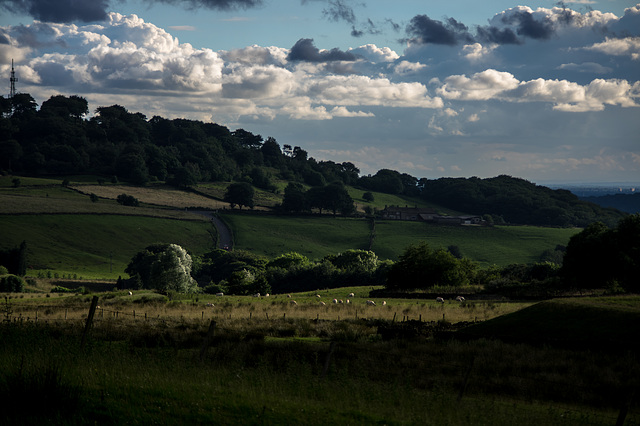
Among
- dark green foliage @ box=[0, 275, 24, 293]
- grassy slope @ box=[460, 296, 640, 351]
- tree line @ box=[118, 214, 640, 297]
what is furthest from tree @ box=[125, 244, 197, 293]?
grassy slope @ box=[460, 296, 640, 351]

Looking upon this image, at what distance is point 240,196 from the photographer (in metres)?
196

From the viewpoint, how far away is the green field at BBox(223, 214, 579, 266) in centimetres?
15488

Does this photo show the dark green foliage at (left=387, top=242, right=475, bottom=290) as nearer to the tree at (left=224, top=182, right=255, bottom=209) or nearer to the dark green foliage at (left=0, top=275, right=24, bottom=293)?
the dark green foliage at (left=0, top=275, right=24, bottom=293)

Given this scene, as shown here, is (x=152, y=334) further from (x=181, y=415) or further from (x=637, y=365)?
(x=637, y=365)

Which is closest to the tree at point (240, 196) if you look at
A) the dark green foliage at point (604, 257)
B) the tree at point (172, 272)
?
the tree at point (172, 272)

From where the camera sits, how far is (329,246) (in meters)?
163

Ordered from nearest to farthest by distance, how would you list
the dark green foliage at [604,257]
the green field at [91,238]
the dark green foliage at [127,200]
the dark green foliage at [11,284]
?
the dark green foliage at [604,257], the dark green foliage at [11,284], the green field at [91,238], the dark green foliage at [127,200]

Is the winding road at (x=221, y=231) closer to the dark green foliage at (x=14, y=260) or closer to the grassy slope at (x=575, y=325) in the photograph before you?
the dark green foliage at (x=14, y=260)

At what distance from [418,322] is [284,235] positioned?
428 feet

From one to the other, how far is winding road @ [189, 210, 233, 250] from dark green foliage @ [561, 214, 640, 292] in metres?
96.1

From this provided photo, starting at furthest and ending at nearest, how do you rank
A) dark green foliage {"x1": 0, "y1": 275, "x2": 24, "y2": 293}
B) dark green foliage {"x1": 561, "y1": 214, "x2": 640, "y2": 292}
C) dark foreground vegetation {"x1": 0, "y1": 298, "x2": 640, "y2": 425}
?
dark green foliage {"x1": 0, "y1": 275, "x2": 24, "y2": 293} < dark green foliage {"x1": 561, "y1": 214, "x2": 640, "y2": 292} < dark foreground vegetation {"x1": 0, "y1": 298, "x2": 640, "y2": 425}

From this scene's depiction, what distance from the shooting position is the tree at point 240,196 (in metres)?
196

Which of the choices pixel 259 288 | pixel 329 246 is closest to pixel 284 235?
pixel 329 246

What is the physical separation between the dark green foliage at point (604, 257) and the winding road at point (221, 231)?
96093mm
